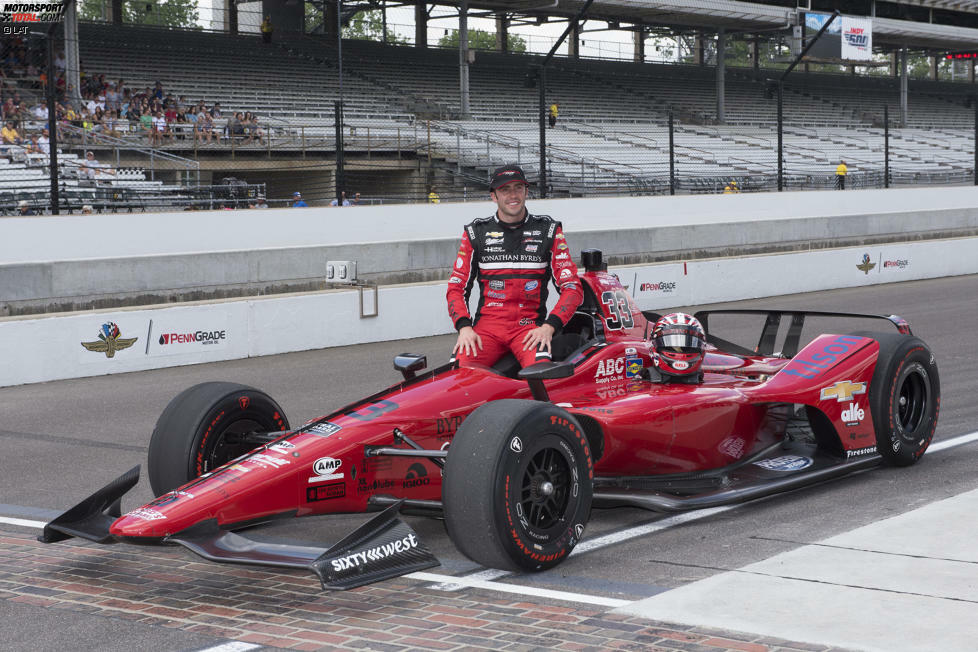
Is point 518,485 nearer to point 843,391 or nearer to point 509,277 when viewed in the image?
point 509,277

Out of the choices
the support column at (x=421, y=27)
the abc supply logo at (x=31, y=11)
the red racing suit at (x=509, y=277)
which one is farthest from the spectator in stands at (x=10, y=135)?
the support column at (x=421, y=27)

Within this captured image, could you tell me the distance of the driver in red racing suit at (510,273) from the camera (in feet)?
23.4

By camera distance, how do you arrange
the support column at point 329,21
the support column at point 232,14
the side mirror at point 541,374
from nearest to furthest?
the side mirror at point 541,374, the support column at point 232,14, the support column at point 329,21

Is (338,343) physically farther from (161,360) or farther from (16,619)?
(16,619)

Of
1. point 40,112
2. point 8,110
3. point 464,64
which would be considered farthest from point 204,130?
point 464,64

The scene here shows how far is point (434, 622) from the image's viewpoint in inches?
191

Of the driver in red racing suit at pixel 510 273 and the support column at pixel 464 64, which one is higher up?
the support column at pixel 464 64

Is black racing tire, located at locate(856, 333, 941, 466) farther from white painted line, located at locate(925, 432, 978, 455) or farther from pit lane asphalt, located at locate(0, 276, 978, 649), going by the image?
white painted line, located at locate(925, 432, 978, 455)

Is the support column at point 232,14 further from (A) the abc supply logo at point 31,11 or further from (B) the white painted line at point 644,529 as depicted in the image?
(B) the white painted line at point 644,529

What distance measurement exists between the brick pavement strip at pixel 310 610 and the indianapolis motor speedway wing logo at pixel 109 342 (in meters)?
7.08

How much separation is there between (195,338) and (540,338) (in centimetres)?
762

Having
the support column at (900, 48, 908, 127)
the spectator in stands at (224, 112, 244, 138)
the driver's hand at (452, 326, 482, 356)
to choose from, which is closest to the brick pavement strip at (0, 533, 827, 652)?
the driver's hand at (452, 326, 482, 356)

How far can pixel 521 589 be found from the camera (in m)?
5.28

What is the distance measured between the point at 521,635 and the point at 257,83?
30.7m
